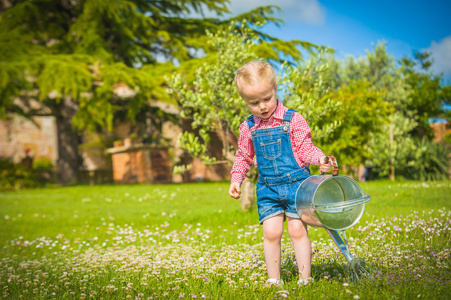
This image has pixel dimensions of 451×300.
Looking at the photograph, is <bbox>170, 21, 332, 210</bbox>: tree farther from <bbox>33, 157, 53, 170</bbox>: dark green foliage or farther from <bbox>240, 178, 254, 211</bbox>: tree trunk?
<bbox>33, 157, 53, 170</bbox>: dark green foliage

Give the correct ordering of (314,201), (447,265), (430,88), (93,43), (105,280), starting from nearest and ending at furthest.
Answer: (314,201), (447,265), (105,280), (93,43), (430,88)

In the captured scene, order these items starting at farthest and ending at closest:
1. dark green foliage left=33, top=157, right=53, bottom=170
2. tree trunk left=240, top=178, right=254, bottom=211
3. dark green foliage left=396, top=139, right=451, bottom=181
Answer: dark green foliage left=33, top=157, right=53, bottom=170 < dark green foliage left=396, top=139, right=451, bottom=181 < tree trunk left=240, top=178, right=254, bottom=211

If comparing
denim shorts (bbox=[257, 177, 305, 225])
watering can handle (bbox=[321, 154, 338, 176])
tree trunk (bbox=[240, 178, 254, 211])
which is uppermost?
watering can handle (bbox=[321, 154, 338, 176])

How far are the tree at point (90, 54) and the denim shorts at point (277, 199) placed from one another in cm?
1134

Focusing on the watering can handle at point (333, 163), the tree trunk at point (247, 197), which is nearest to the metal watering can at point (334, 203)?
the watering can handle at point (333, 163)

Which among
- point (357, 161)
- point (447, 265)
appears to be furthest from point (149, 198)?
point (447, 265)

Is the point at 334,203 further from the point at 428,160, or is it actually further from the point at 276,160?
the point at 428,160

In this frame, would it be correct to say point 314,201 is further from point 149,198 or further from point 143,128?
point 143,128

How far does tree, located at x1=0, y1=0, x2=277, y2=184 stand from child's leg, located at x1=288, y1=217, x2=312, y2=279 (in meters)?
11.5

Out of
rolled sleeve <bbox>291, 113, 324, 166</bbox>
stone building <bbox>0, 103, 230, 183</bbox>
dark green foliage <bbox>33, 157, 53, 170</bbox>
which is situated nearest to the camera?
rolled sleeve <bbox>291, 113, 324, 166</bbox>

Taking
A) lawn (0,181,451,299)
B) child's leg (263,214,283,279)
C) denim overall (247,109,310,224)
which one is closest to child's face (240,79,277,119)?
denim overall (247,109,310,224)

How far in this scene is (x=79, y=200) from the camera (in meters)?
11.6

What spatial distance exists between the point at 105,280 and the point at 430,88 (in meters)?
17.0

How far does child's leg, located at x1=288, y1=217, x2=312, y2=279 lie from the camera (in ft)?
8.54
